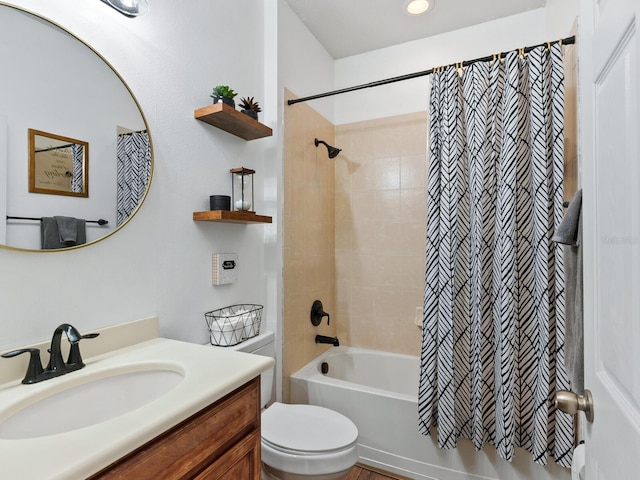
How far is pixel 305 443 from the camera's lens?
1396mm

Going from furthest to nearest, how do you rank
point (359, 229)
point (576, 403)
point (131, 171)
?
point (359, 229) < point (131, 171) < point (576, 403)

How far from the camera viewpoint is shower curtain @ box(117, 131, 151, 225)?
122 centimetres

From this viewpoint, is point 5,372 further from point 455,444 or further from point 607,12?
point 455,444

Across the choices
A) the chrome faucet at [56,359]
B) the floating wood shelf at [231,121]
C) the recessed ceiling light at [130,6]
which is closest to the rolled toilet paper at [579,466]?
the chrome faucet at [56,359]

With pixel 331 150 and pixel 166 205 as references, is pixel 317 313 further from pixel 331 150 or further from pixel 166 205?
pixel 166 205

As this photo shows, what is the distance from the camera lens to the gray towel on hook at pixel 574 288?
834 millimetres

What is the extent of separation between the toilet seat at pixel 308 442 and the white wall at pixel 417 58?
203 cm

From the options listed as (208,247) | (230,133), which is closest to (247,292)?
(208,247)

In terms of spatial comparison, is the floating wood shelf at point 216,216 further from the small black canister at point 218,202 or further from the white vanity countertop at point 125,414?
the white vanity countertop at point 125,414

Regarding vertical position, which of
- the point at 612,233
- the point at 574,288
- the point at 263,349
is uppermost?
the point at 612,233

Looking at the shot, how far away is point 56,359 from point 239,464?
57 cm

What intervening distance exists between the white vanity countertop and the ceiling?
2006 mm

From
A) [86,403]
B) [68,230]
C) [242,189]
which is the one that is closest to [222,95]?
[242,189]

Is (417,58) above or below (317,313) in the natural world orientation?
above
